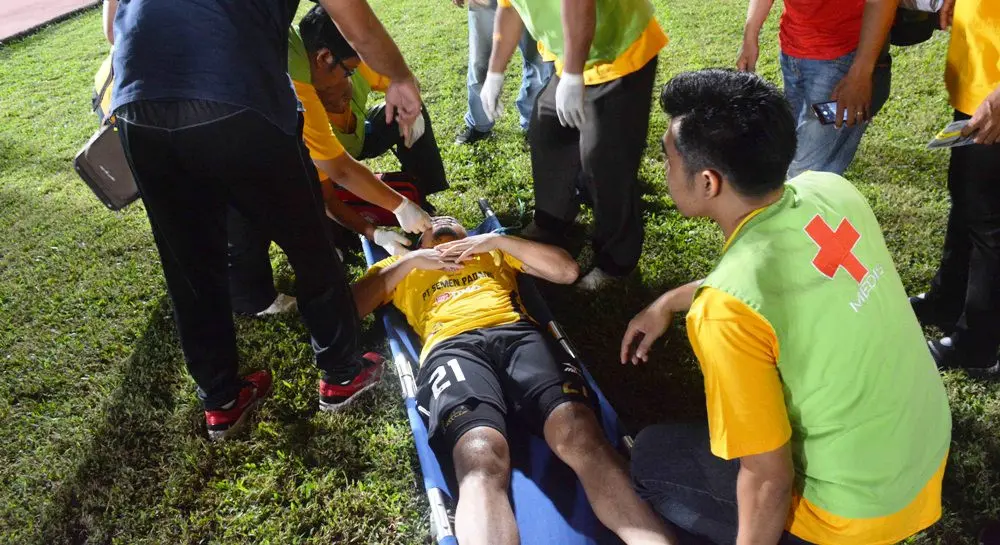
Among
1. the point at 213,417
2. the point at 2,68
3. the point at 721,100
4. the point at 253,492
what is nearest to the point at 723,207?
the point at 721,100

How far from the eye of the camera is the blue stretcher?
2.13m

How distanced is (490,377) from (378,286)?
0.82 metres

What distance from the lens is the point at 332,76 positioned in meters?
3.15

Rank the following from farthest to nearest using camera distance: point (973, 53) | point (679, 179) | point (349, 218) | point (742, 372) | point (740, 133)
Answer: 1. point (349, 218)
2. point (973, 53)
3. point (679, 179)
4. point (740, 133)
5. point (742, 372)

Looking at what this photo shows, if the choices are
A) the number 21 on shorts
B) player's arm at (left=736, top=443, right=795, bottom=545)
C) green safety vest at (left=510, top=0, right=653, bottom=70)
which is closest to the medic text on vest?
player's arm at (left=736, top=443, right=795, bottom=545)

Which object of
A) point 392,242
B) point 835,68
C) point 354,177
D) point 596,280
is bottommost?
point 596,280

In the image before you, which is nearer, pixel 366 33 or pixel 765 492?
pixel 765 492

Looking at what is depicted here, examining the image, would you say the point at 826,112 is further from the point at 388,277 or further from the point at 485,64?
the point at 485,64

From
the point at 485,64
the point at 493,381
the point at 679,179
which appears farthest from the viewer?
the point at 485,64

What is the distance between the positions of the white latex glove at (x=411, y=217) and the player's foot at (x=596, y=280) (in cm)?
91

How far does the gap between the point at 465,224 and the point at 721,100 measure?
2730 mm

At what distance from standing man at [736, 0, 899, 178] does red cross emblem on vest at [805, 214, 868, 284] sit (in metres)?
1.48

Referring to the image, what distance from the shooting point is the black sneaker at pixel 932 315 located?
9.63 ft

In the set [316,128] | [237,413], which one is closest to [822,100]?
[316,128]
